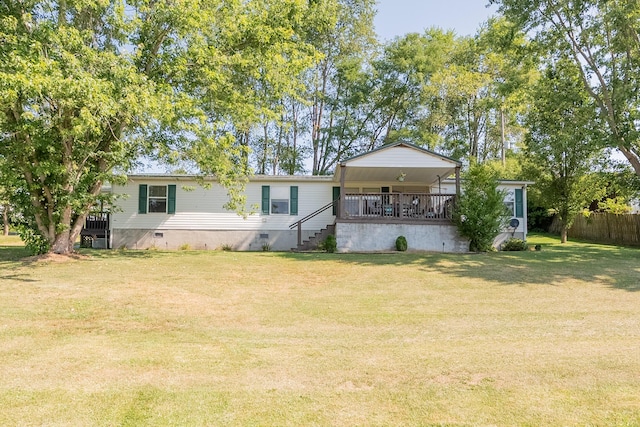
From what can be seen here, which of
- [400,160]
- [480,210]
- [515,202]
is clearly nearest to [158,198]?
[400,160]

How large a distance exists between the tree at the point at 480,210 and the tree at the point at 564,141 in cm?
297

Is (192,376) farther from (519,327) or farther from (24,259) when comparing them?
(24,259)

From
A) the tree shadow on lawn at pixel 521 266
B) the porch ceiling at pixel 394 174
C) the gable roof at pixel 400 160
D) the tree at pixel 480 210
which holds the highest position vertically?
the gable roof at pixel 400 160

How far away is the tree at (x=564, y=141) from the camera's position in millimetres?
14992

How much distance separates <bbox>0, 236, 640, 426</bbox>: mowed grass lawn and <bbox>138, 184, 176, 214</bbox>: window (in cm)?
763

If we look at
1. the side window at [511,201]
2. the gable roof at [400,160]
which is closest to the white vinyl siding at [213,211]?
the gable roof at [400,160]

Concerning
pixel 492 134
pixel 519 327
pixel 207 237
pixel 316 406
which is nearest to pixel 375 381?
pixel 316 406

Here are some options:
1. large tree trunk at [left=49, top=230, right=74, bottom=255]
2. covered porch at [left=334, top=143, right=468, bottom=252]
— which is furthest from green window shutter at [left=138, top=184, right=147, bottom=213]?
covered porch at [left=334, top=143, right=468, bottom=252]

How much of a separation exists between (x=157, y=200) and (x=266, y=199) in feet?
14.7

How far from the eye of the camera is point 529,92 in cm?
1705

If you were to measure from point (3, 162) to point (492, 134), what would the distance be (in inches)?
1104

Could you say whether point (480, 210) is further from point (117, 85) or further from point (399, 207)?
point (117, 85)

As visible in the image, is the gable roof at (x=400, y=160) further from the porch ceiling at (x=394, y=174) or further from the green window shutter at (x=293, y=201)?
the green window shutter at (x=293, y=201)

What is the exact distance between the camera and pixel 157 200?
56.3ft
